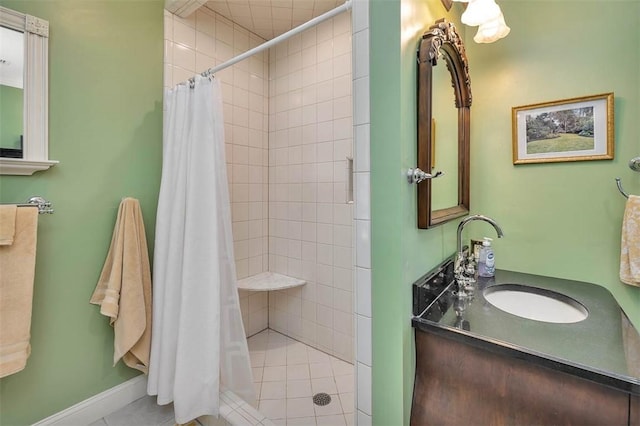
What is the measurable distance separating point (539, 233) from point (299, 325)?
1771 mm

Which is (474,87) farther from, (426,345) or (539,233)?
(426,345)

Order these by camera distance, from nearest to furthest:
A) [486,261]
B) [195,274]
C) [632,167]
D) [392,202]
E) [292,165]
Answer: [392,202], [632,167], [195,274], [486,261], [292,165]

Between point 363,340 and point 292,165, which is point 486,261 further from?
point 292,165

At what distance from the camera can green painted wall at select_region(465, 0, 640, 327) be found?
4.27 ft

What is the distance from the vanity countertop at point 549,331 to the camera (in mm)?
769

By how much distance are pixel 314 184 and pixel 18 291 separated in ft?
5.50

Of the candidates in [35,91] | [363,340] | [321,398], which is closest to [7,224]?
[35,91]

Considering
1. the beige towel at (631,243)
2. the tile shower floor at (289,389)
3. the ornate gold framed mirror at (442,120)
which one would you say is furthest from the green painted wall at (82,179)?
the beige towel at (631,243)

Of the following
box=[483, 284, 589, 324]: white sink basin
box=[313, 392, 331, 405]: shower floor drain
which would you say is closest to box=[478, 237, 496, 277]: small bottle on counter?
box=[483, 284, 589, 324]: white sink basin

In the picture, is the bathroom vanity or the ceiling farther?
the ceiling

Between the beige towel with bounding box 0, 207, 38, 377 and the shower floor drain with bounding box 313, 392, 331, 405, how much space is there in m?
1.39

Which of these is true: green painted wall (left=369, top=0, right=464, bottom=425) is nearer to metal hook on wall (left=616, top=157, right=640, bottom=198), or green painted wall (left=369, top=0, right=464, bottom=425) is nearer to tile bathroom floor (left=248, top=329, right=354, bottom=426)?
tile bathroom floor (left=248, top=329, right=354, bottom=426)

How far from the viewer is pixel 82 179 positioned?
1444mm

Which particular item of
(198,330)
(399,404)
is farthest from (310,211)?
(399,404)
